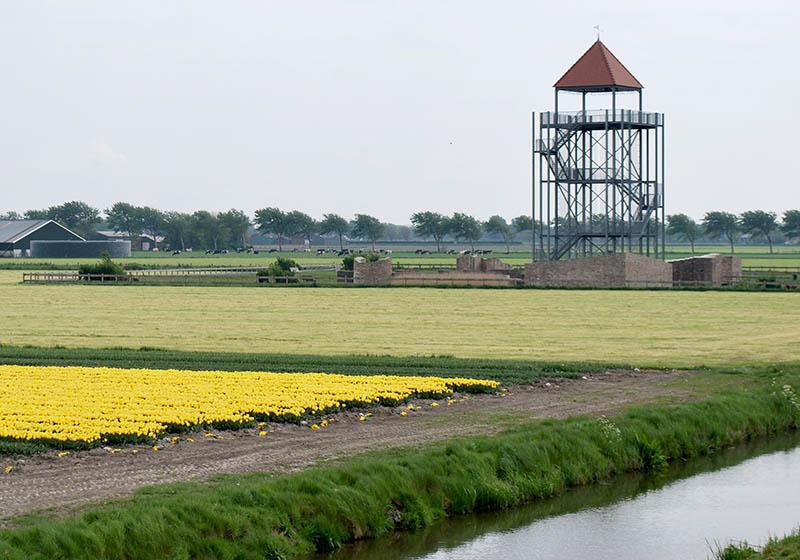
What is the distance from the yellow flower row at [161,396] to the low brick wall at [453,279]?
59.6 m

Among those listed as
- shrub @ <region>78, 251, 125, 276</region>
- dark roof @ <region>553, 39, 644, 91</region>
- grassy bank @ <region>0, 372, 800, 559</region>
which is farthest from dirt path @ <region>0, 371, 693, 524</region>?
shrub @ <region>78, 251, 125, 276</region>

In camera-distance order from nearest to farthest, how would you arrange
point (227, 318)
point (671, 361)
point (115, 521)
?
point (115, 521) → point (671, 361) → point (227, 318)

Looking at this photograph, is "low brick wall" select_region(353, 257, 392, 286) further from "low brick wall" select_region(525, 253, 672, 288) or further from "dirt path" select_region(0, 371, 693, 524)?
"dirt path" select_region(0, 371, 693, 524)

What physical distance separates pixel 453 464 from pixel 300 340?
29.0 metres

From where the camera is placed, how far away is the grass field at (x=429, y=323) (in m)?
49.9

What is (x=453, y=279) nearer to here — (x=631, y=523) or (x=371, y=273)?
(x=371, y=273)

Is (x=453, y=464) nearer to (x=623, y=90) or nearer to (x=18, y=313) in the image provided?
(x=18, y=313)

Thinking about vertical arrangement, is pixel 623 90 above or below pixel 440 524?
above

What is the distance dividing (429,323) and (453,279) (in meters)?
37.8

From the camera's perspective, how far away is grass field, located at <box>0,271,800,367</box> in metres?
49.9

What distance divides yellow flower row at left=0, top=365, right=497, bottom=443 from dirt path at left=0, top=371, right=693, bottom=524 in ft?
2.65

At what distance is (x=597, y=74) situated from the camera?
308 feet

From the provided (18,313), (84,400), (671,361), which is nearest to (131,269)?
(18,313)

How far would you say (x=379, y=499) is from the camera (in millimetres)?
23156
